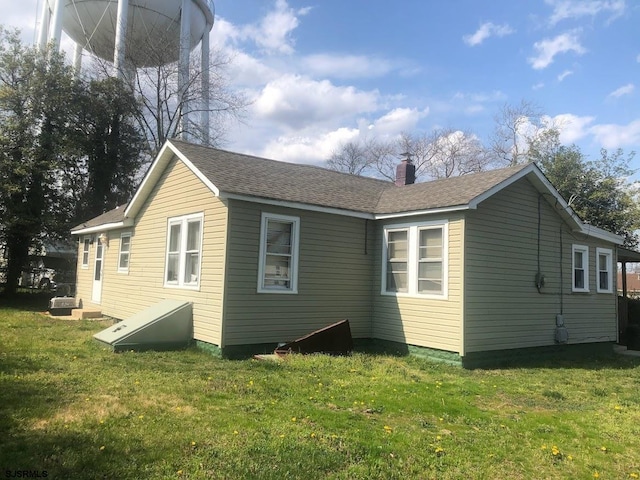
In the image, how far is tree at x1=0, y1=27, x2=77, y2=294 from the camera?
20.5 meters

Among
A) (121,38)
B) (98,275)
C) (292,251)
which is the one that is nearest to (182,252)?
(292,251)

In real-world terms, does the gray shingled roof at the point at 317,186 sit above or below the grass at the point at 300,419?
above

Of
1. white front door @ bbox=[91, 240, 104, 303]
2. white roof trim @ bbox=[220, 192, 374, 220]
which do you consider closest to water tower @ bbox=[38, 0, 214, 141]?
white front door @ bbox=[91, 240, 104, 303]

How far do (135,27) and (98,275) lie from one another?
17.6m

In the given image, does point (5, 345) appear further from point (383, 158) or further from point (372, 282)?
point (383, 158)

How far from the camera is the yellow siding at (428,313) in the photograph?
963cm

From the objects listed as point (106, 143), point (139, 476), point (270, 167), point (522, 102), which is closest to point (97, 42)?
point (106, 143)

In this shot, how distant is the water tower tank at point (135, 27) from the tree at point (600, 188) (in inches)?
875

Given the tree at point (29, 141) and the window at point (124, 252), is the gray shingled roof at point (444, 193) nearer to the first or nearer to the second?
the window at point (124, 252)

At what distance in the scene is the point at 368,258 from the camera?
1166 cm

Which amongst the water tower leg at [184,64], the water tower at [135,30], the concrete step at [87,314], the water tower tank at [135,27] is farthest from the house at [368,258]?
the water tower tank at [135,27]

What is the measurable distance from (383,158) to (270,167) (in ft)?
101

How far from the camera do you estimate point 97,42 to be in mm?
28281

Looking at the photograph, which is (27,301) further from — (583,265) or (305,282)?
(583,265)
